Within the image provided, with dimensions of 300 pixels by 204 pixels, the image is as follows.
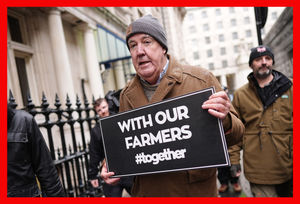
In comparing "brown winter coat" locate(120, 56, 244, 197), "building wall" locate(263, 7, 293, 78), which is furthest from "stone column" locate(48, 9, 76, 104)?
"brown winter coat" locate(120, 56, 244, 197)

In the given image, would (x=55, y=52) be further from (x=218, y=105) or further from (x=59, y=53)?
(x=218, y=105)

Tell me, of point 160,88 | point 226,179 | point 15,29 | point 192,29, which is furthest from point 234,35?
point 160,88

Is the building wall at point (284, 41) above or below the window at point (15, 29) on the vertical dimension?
below

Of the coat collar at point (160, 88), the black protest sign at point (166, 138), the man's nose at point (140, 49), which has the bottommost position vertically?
the black protest sign at point (166, 138)

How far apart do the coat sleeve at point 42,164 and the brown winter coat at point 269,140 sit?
2427 millimetres

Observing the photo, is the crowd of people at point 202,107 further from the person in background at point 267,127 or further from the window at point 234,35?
the window at point 234,35

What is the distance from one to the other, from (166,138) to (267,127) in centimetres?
181

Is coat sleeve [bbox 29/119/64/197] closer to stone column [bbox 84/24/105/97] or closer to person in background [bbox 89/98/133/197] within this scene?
person in background [bbox 89/98/133/197]

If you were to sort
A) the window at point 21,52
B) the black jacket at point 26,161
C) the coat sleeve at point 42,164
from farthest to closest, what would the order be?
1. the window at point 21,52
2. the coat sleeve at point 42,164
3. the black jacket at point 26,161

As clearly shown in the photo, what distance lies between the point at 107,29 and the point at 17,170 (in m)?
12.2

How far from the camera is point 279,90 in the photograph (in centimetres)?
282

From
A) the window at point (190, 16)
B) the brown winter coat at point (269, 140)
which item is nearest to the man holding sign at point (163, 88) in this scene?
the brown winter coat at point (269, 140)

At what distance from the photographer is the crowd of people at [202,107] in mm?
1719

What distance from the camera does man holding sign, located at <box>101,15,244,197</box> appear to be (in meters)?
1.68
